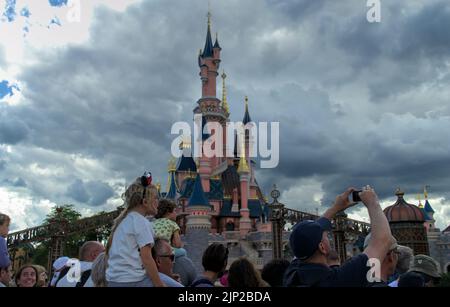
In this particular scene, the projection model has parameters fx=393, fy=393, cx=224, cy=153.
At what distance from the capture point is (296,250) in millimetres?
2617

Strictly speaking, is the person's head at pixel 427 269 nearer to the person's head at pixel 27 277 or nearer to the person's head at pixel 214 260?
the person's head at pixel 214 260

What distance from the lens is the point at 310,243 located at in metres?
2.58

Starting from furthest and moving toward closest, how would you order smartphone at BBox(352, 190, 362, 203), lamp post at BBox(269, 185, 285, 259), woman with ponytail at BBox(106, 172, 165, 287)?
1. lamp post at BBox(269, 185, 285, 259)
2. woman with ponytail at BBox(106, 172, 165, 287)
3. smartphone at BBox(352, 190, 362, 203)

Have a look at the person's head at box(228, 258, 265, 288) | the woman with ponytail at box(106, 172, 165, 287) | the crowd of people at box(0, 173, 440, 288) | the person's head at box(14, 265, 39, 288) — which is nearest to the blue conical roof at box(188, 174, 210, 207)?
the person's head at box(14, 265, 39, 288)

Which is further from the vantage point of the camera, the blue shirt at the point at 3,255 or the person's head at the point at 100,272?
the blue shirt at the point at 3,255

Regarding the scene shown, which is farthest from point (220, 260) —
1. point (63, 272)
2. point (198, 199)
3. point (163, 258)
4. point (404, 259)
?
point (198, 199)

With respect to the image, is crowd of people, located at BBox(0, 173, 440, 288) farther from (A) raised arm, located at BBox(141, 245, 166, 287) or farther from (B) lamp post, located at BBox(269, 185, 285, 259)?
(B) lamp post, located at BBox(269, 185, 285, 259)

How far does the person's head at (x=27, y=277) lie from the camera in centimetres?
501

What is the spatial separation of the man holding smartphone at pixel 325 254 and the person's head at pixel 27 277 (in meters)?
3.84

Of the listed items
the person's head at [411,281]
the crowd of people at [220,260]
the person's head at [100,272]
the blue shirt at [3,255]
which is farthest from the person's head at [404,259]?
the blue shirt at [3,255]

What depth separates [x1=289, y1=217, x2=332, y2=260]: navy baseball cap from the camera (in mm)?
2584

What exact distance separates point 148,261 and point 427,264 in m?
2.70

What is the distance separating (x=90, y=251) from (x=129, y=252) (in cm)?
175
